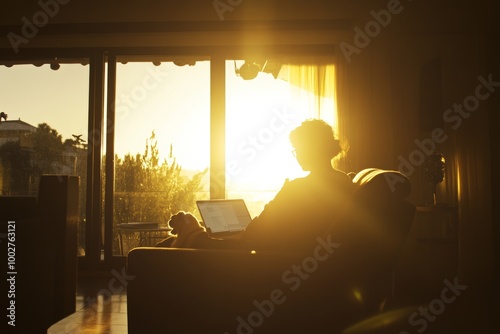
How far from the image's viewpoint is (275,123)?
4.95m

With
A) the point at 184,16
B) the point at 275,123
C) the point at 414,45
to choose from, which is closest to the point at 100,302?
the point at 275,123

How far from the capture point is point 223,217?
9.40 feet

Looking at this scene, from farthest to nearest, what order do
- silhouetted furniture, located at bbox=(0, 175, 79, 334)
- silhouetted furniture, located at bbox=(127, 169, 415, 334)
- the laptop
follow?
the laptop → silhouetted furniture, located at bbox=(0, 175, 79, 334) → silhouetted furniture, located at bbox=(127, 169, 415, 334)

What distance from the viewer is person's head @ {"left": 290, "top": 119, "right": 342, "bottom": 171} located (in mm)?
2119

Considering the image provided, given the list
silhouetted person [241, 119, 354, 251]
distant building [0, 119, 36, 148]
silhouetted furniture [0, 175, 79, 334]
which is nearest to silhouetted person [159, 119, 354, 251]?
silhouetted person [241, 119, 354, 251]

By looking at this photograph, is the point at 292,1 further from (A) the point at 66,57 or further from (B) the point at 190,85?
(A) the point at 66,57

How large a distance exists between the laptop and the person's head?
2.56ft

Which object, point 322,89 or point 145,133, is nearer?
point 322,89

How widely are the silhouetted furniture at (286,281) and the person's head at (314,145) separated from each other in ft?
0.95

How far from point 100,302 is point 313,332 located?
2.47 m

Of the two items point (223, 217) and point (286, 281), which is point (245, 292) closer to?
point (286, 281)

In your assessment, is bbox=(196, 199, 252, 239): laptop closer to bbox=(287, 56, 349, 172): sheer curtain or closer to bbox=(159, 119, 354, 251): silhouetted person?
bbox=(159, 119, 354, 251): silhouetted person

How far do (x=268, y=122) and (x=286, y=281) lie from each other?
324 cm

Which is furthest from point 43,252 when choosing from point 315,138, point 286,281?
point 315,138
